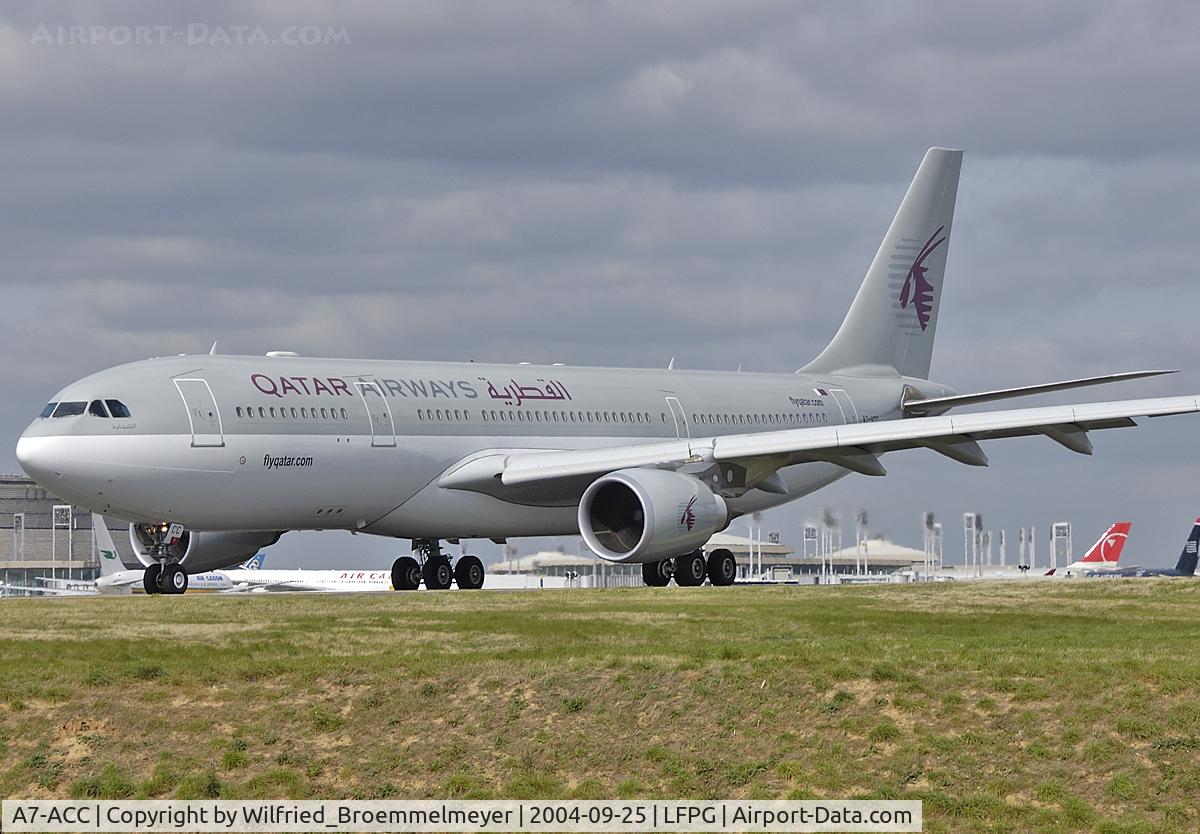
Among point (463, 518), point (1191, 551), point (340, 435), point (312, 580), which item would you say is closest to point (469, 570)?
point (463, 518)

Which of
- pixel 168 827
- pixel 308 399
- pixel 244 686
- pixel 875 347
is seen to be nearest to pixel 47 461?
pixel 308 399

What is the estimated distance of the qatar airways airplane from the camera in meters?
30.2

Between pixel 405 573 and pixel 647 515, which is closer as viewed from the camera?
pixel 647 515

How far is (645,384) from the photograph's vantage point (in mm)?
40312

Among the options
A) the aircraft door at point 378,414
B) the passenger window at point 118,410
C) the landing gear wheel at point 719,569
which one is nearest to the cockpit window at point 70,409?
the passenger window at point 118,410

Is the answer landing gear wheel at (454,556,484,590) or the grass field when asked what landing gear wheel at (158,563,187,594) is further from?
the grass field

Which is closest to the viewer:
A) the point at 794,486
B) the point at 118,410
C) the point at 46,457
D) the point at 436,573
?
the point at 46,457

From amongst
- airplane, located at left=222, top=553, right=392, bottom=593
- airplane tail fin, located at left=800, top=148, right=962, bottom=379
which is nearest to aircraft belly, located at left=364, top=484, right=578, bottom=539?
airplane tail fin, located at left=800, top=148, right=962, bottom=379

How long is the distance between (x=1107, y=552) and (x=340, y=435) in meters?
74.0

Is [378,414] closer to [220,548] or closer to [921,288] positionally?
[220,548]

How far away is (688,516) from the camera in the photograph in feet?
104

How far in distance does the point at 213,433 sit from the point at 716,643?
12424 mm

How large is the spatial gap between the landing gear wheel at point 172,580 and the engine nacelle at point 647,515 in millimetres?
7251
